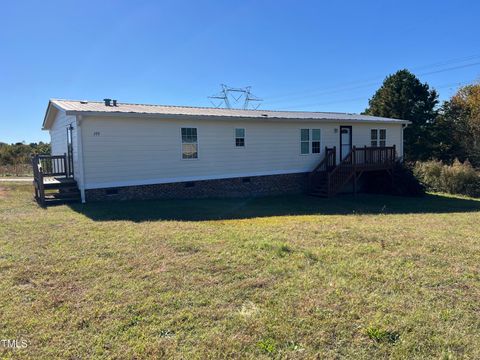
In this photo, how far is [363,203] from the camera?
14086 mm

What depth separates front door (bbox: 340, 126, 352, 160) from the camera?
58.6ft

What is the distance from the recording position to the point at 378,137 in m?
19.1

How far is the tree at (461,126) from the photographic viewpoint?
83.3 ft

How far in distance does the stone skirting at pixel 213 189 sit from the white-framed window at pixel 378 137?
4.85 meters

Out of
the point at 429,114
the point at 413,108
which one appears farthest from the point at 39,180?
the point at 429,114

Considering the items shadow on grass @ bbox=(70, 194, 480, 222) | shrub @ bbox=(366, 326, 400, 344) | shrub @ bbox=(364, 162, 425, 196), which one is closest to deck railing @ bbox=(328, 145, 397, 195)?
shrub @ bbox=(364, 162, 425, 196)

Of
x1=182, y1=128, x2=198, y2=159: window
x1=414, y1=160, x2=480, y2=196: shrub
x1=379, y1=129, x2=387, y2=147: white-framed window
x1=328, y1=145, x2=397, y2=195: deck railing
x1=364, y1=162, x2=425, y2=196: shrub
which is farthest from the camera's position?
x1=379, y1=129, x2=387, y2=147: white-framed window

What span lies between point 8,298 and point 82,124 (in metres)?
8.15

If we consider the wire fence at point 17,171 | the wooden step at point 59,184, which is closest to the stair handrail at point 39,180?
the wooden step at point 59,184

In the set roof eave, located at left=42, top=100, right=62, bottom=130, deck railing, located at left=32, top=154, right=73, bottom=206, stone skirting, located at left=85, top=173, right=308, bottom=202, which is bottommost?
stone skirting, located at left=85, top=173, right=308, bottom=202

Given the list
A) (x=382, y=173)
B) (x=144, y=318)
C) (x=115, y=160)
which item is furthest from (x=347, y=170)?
(x=144, y=318)

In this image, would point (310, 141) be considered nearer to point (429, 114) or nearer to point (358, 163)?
point (358, 163)

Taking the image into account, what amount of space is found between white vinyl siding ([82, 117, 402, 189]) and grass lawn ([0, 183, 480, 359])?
14.2ft

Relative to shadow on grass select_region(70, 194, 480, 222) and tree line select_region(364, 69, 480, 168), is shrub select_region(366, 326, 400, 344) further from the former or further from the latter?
tree line select_region(364, 69, 480, 168)
